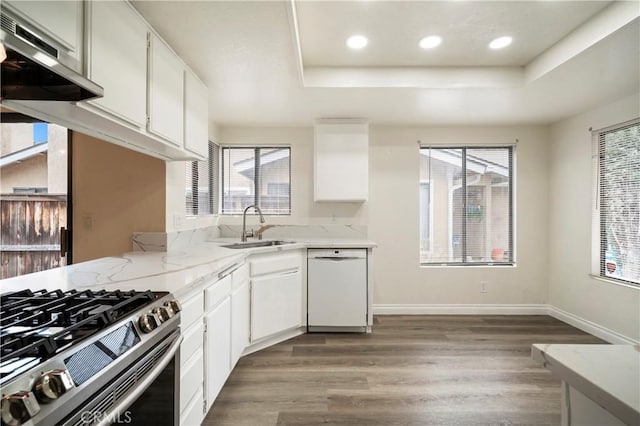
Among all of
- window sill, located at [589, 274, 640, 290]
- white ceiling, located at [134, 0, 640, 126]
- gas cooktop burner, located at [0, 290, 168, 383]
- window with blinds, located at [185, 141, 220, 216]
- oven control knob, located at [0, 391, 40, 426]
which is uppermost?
white ceiling, located at [134, 0, 640, 126]

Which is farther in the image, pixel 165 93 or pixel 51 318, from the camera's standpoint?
pixel 165 93

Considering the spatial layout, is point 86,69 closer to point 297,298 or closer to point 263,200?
point 297,298

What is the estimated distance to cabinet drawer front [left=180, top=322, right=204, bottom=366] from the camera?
147 cm

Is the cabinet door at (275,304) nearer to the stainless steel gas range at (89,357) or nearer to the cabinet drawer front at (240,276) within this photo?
the cabinet drawer front at (240,276)

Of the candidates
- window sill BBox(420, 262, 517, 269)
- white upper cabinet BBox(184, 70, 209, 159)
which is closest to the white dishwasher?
window sill BBox(420, 262, 517, 269)

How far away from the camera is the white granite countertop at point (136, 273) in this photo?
4.58 ft

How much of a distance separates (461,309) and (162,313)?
11.9 feet

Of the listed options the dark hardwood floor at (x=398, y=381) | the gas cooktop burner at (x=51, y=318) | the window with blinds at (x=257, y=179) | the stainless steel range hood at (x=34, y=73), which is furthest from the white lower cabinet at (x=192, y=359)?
Result: the window with blinds at (x=257, y=179)

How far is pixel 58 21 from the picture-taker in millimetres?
1146

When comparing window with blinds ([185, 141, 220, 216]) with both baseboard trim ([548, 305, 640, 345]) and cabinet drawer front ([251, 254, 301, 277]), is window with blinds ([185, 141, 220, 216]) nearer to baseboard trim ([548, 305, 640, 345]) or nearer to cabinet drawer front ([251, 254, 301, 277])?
cabinet drawer front ([251, 254, 301, 277])

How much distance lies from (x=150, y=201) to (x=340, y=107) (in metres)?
1.95

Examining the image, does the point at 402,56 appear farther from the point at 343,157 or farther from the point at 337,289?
the point at 337,289

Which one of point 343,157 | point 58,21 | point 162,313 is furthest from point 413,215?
point 58,21

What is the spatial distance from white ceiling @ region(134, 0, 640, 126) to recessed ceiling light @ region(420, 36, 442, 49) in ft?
0.22
